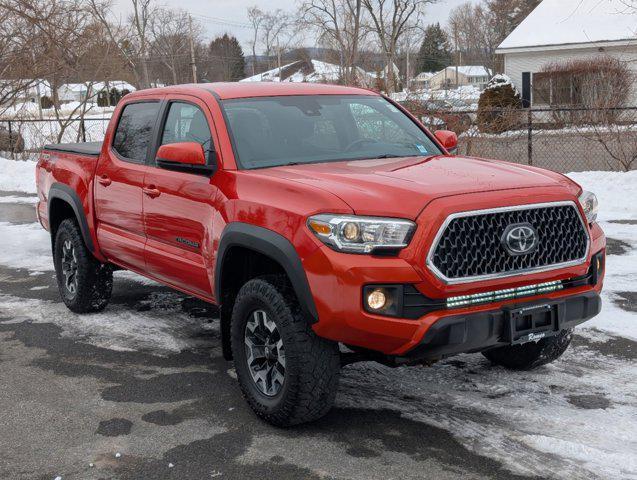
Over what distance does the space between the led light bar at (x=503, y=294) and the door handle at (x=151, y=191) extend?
94.4 inches

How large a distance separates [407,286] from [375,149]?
1.67 metres

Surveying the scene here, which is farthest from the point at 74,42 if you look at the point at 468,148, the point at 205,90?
the point at 205,90

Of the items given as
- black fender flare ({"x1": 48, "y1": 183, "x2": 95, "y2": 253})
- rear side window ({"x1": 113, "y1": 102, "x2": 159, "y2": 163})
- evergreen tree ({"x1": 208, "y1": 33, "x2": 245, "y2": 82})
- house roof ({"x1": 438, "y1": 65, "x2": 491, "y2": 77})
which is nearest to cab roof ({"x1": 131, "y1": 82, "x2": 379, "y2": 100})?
rear side window ({"x1": 113, "y1": 102, "x2": 159, "y2": 163})

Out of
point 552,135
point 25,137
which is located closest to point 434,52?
point 25,137

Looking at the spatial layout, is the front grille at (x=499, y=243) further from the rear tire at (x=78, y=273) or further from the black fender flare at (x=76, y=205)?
the rear tire at (x=78, y=273)

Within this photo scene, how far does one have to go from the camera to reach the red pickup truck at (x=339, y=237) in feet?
12.9

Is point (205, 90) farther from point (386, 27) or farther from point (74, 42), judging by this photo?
point (386, 27)

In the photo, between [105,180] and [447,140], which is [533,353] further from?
[105,180]

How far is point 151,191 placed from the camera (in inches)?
222

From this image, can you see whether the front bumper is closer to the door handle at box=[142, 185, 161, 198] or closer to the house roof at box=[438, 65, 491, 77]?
the door handle at box=[142, 185, 161, 198]

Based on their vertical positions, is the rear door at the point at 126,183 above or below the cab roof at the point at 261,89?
below

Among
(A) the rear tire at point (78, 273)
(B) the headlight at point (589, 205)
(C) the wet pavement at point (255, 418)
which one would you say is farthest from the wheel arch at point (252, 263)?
(A) the rear tire at point (78, 273)

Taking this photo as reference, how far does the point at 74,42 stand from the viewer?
20328 millimetres

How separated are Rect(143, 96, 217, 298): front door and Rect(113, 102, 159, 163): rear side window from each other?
0.24m
